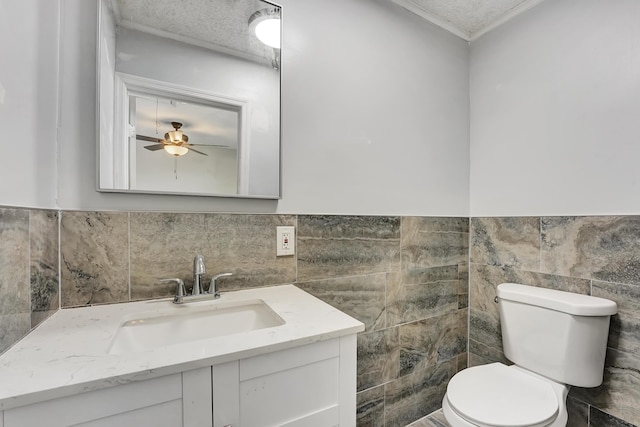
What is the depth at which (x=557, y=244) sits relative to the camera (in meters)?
1.48

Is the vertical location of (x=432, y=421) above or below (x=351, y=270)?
below

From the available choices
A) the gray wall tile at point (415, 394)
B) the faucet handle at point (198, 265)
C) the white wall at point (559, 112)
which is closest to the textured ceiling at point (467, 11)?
the white wall at point (559, 112)

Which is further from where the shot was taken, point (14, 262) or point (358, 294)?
point (358, 294)

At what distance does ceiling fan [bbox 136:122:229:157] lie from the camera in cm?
108

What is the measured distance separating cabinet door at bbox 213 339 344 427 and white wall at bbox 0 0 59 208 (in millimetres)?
694

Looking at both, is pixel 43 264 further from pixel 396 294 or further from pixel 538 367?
pixel 538 367

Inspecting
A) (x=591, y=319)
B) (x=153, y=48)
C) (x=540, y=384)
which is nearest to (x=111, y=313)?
(x=153, y=48)

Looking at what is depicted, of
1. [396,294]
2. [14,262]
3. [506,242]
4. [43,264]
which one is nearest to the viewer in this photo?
[14,262]

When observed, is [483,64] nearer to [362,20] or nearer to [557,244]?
[362,20]

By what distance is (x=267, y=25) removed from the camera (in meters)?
1.27

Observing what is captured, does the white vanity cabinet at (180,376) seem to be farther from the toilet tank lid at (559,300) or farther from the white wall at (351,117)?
the toilet tank lid at (559,300)

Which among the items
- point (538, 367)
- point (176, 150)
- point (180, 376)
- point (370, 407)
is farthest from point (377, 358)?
point (176, 150)

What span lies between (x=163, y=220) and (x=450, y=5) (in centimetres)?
186

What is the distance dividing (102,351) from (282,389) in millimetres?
436
